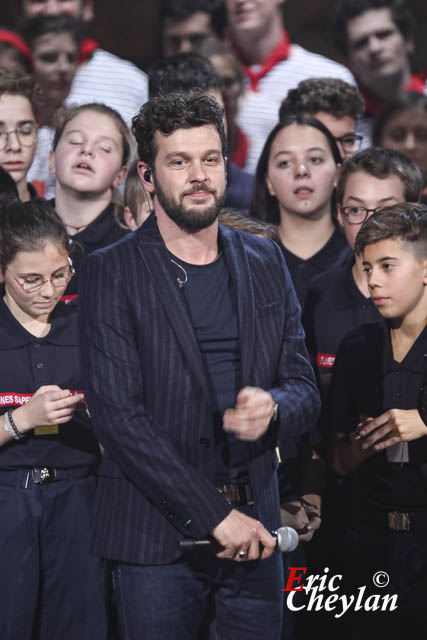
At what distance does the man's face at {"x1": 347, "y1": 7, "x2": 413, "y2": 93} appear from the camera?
16.0 ft

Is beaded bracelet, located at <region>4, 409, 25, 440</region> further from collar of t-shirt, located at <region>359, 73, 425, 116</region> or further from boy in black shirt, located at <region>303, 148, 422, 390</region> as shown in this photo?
collar of t-shirt, located at <region>359, 73, 425, 116</region>

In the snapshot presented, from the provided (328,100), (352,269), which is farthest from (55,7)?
(352,269)

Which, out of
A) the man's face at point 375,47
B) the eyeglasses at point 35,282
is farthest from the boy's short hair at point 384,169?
the man's face at point 375,47

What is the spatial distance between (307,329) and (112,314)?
1071 mm

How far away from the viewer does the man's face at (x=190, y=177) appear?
7.48 ft

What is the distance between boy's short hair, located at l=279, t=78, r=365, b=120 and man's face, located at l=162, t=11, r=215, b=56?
4.74 feet

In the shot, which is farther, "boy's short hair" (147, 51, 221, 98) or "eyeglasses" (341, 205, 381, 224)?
"boy's short hair" (147, 51, 221, 98)

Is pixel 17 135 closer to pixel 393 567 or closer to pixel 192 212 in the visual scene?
pixel 192 212

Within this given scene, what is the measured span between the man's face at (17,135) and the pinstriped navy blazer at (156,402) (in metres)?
1.31

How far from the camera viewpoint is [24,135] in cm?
351

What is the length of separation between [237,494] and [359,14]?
343cm

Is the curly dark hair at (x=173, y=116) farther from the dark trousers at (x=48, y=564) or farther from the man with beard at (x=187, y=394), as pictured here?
the dark trousers at (x=48, y=564)

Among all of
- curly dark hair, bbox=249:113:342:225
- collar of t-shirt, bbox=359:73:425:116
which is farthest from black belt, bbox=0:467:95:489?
collar of t-shirt, bbox=359:73:425:116

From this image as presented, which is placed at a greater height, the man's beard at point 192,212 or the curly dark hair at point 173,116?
the curly dark hair at point 173,116
